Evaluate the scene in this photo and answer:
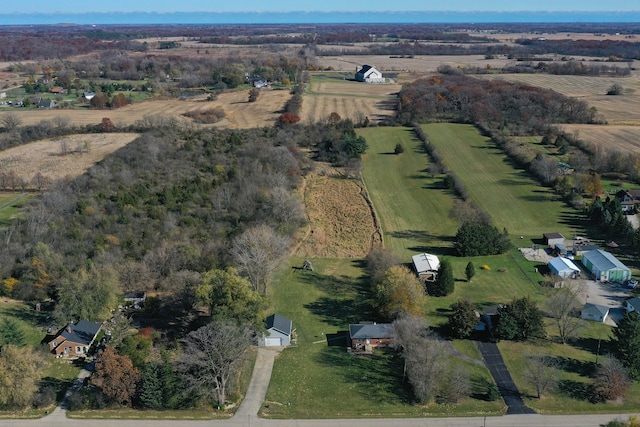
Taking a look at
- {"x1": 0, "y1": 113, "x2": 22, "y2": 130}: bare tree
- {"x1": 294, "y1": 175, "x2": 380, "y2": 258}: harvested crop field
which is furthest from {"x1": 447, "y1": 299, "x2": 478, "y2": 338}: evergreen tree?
{"x1": 0, "y1": 113, "x2": 22, "y2": 130}: bare tree

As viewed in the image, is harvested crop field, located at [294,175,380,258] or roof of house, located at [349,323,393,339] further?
harvested crop field, located at [294,175,380,258]

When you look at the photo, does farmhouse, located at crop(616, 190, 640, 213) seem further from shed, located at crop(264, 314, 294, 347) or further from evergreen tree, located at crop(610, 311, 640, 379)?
shed, located at crop(264, 314, 294, 347)

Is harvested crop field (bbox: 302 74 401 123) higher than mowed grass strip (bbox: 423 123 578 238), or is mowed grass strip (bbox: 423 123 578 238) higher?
harvested crop field (bbox: 302 74 401 123)

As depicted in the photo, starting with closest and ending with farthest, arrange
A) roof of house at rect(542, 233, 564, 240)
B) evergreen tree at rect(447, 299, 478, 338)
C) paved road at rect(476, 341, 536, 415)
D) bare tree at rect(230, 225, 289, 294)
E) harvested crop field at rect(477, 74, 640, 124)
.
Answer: paved road at rect(476, 341, 536, 415), evergreen tree at rect(447, 299, 478, 338), bare tree at rect(230, 225, 289, 294), roof of house at rect(542, 233, 564, 240), harvested crop field at rect(477, 74, 640, 124)

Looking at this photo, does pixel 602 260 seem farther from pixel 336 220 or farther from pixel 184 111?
pixel 184 111

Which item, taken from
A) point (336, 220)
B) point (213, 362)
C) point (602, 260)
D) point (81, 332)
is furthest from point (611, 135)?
point (81, 332)

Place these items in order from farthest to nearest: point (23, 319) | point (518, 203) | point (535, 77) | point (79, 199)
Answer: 1. point (535, 77)
2. point (518, 203)
3. point (79, 199)
4. point (23, 319)

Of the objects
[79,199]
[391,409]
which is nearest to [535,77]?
[79,199]

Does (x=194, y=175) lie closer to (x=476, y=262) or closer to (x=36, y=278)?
(x=36, y=278)
